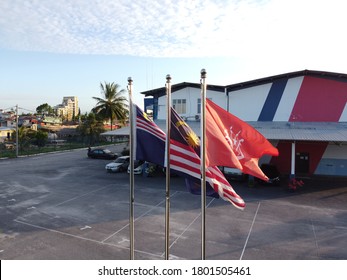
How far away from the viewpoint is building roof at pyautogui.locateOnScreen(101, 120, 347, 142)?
781 inches

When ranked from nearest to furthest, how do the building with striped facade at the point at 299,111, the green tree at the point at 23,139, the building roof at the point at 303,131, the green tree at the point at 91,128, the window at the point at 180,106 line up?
the building roof at the point at 303,131 < the building with striped facade at the point at 299,111 < the window at the point at 180,106 < the green tree at the point at 23,139 < the green tree at the point at 91,128

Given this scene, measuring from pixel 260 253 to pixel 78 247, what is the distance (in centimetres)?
650

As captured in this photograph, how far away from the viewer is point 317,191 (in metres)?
19.9

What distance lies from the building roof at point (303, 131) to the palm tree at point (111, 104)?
27.2 m

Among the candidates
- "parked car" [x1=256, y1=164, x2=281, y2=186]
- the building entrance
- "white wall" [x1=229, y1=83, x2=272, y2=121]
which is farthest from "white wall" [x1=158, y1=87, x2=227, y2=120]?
"parked car" [x1=256, y1=164, x2=281, y2=186]

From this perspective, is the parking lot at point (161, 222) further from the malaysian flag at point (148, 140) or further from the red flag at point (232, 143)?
the red flag at point (232, 143)

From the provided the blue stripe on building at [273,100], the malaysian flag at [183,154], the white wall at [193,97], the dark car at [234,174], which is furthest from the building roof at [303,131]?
the malaysian flag at [183,154]

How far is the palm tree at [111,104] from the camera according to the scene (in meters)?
52.2

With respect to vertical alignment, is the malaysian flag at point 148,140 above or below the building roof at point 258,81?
below

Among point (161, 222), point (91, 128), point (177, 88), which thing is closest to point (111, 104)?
point (91, 128)

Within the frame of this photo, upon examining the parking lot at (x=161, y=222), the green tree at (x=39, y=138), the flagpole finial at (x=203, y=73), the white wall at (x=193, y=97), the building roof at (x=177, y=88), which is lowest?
the parking lot at (x=161, y=222)

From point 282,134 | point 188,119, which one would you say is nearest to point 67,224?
point 282,134

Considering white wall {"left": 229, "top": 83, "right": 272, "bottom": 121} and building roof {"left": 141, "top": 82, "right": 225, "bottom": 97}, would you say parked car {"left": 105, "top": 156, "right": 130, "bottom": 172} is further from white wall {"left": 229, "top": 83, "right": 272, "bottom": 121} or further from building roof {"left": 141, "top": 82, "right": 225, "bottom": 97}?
white wall {"left": 229, "top": 83, "right": 272, "bottom": 121}

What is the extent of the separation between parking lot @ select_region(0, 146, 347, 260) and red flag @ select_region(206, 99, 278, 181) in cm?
446
